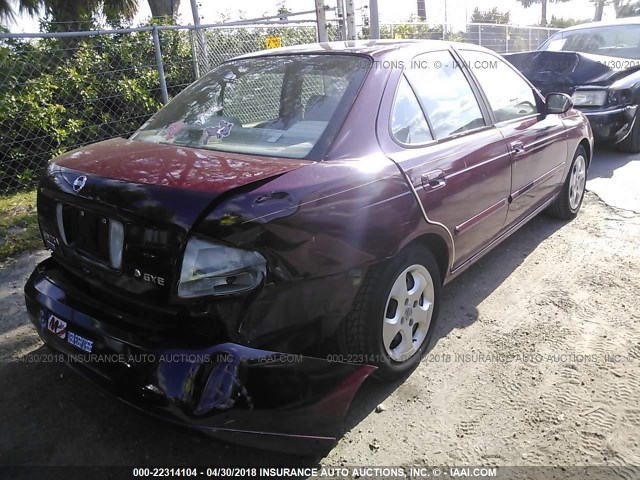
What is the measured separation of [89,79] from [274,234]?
581 centimetres

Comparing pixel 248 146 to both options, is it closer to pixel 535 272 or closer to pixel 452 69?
pixel 452 69

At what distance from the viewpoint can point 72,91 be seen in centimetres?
643

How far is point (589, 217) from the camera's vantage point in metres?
4.94

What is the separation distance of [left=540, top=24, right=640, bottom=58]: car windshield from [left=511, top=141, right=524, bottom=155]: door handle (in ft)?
17.4

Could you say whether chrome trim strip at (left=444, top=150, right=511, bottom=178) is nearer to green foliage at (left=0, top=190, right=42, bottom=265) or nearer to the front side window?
the front side window

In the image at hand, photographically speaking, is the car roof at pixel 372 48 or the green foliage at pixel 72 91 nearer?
the car roof at pixel 372 48

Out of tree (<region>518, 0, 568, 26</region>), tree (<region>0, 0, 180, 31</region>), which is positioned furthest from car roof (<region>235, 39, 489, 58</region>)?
tree (<region>518, 0, 568, 26</region>)

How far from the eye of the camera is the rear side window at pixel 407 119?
8.61 ft

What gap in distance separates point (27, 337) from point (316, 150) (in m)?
2.22

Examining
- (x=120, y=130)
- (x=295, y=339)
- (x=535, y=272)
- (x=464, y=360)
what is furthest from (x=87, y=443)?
(x=120, y=130)

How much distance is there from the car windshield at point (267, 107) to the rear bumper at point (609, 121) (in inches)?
197

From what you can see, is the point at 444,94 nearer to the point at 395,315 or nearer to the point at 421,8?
the point at 395,315

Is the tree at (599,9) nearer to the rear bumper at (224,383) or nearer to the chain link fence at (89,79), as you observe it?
the chain link fence at (89,79)

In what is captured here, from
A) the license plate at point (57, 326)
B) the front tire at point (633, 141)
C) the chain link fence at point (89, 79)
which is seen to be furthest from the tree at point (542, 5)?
the license plate at point (57, 326)
